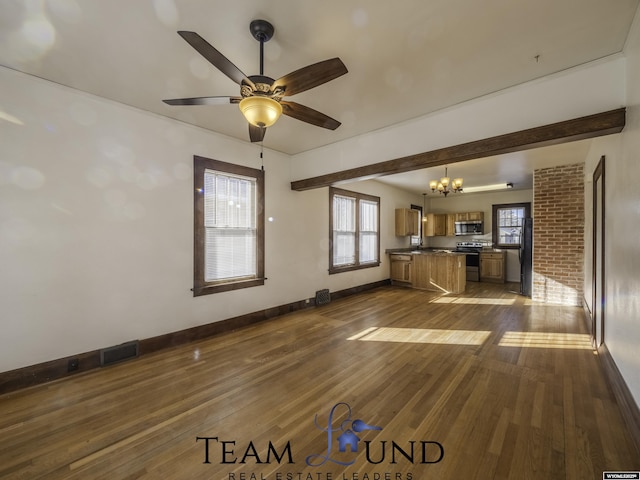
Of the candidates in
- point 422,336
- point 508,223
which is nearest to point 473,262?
point 508,223

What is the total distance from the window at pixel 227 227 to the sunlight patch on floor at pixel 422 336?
1.87 meters

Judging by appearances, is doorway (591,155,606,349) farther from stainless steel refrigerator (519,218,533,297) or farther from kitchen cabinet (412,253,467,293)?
kitchen cabinet (412,253,467,293)

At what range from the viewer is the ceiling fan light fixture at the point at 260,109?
1894mm

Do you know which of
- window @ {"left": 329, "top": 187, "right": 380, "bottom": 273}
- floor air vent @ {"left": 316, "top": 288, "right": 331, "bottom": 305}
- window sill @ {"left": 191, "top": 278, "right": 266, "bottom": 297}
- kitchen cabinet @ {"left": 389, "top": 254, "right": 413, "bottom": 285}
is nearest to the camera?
window sill @ {"left": 191, "top": 278, "right": 266, "bottom": 297}

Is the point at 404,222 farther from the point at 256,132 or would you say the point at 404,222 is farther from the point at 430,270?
the point at 256,132

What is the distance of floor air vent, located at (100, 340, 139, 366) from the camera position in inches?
112

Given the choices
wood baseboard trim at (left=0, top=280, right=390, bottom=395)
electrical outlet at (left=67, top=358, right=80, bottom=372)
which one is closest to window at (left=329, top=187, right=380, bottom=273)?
wood baseboard trim at (left=0, top=280, right=390, bottom=395)

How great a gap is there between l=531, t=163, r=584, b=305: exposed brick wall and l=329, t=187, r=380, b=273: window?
10.8 ft

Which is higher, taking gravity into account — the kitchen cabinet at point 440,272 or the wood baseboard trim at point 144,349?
the kitchen cabinet at point 440,272

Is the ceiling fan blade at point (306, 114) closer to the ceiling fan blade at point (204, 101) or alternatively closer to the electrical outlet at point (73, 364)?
the ceiling fan blade at point (204, 101)

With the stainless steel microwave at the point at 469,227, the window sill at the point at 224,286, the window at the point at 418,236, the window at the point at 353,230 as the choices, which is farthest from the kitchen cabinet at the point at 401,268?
the window sill at the point at 224,286

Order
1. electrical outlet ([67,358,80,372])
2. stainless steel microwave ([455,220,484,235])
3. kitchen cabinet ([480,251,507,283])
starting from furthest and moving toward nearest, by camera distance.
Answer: stainless steel microwave ([455,220,484,235])
kitchen cabinet ([480,251,507,283])
electrical outlet ([67,358,80,372])

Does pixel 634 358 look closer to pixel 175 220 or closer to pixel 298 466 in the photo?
pixel 298 466

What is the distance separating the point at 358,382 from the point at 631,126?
2922 millimetres
